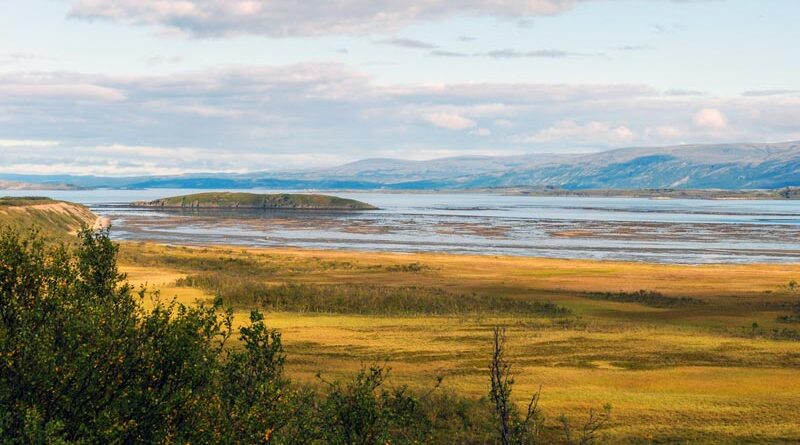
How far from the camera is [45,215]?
16238 cm

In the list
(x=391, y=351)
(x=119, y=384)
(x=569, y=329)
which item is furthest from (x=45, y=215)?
(x=119, y=384)

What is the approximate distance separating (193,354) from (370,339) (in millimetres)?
32400

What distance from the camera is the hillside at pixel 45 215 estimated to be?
140 metres

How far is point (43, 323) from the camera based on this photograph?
19812 mm

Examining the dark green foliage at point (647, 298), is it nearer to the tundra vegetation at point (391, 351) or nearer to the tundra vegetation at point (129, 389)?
the tundra vegetation at point (391, 351)

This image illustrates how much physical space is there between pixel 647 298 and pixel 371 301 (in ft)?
85.8

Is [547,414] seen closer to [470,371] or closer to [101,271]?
[470,371]

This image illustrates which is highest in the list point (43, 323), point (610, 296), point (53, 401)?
point (43, 323)

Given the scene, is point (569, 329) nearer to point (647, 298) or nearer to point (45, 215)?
point (647, 298)

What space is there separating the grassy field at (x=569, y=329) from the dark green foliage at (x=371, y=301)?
Result: 0.17 m

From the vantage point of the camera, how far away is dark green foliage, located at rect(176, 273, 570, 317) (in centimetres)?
6438

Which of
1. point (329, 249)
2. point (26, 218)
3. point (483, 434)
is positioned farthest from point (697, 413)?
point (26, 218)

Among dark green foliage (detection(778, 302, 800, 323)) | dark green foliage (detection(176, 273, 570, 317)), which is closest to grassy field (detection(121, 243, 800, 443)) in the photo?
dark green foliage (detection(176, 273, 570, 317))

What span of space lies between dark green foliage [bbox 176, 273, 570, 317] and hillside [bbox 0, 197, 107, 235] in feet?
253
